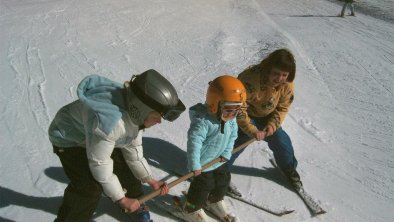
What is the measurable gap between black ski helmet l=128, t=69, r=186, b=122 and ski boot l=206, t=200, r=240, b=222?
56.7 inches

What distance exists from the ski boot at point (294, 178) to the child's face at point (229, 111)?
1.48 m

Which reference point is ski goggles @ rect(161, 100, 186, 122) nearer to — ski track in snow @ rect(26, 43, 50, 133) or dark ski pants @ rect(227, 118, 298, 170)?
dark ski pants @ rect(227, 118, 298, 170)

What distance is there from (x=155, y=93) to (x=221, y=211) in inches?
65.4

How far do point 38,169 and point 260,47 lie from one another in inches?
196

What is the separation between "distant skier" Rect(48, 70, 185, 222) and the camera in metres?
2.63

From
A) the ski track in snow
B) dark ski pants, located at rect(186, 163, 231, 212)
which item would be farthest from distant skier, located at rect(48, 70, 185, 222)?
the ski track in snow

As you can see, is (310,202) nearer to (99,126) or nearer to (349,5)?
(99,126)

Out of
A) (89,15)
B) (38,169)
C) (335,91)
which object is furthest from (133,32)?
(38,169)

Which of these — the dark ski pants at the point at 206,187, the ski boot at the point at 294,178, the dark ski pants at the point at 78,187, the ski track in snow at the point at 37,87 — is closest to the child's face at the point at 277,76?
the dark ski pants at the point at 206,187

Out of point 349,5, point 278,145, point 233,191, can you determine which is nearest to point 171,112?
point 233,191

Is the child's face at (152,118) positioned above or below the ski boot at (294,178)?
above

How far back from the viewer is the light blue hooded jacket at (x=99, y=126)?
8.65ft

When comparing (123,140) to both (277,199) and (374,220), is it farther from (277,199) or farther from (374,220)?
(374,220)

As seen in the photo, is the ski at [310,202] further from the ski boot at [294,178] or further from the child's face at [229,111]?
the child's face at [229,111]
